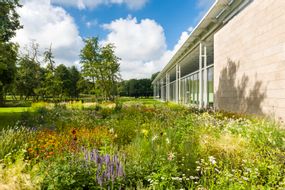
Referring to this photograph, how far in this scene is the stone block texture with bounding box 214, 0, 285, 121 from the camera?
6852 mm

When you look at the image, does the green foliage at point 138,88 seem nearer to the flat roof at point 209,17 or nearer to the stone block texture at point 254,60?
the flat roof at point 209,17

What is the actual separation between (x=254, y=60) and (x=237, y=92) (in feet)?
5.77

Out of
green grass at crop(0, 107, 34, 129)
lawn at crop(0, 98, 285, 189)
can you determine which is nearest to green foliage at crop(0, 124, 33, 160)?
lawn at crop(0, 98, 285, 189)

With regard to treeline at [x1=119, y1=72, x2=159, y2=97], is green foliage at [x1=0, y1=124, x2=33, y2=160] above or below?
below

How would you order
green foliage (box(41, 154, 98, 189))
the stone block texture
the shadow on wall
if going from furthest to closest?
the shadow on wall → the stone block texture → green foliage (box(41, 154, 98, 189))

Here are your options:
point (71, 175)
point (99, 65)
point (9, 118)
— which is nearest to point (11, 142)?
point (71, 175)

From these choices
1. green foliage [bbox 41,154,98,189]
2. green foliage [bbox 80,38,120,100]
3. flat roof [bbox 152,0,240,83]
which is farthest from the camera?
green foliage [bbox 80,38,120,100]

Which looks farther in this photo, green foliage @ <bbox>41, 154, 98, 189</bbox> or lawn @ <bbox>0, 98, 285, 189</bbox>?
lawn @ <bbox>0, 98, 285, 189</bbox>

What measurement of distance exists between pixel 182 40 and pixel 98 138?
1172 cm

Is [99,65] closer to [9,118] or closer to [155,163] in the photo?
[9,118]

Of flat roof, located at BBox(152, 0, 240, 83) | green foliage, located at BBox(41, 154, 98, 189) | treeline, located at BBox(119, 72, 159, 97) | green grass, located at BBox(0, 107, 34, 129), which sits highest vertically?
flat roof, located at BBox(152, 0, 240, 83)

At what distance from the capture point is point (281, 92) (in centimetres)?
662

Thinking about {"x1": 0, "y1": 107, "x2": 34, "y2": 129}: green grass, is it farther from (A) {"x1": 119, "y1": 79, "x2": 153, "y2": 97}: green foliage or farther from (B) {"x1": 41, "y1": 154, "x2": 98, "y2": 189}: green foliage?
(A) {"x1": 119, "y1": 79, "x2": 153, "y2": 97}: green foliage

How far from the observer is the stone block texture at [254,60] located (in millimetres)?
6852
